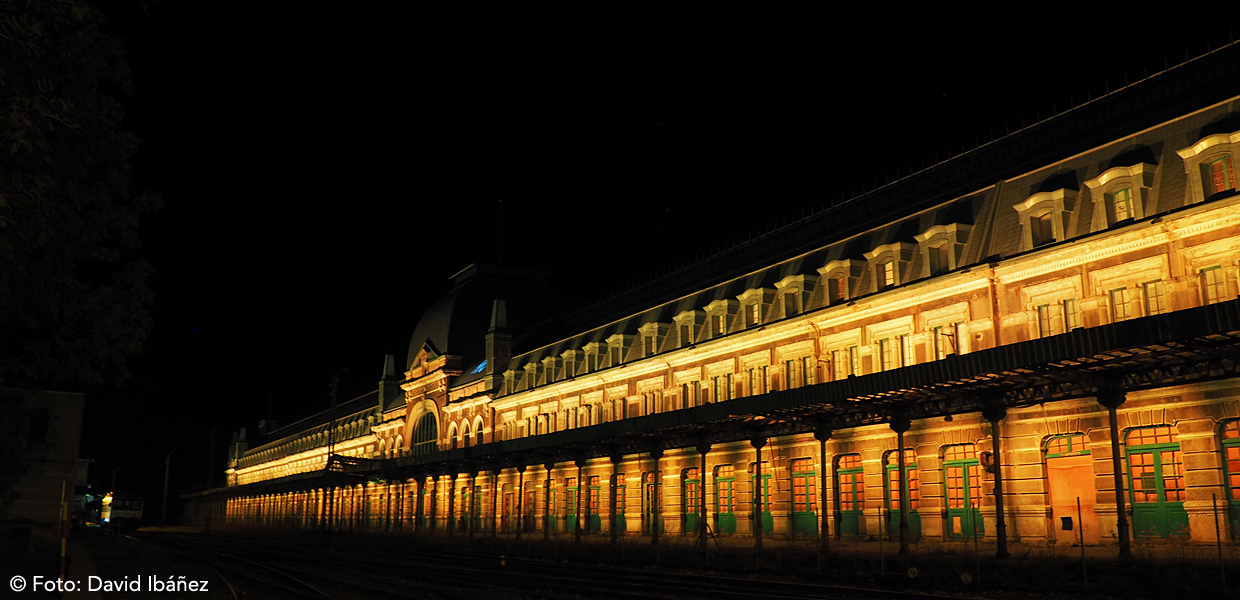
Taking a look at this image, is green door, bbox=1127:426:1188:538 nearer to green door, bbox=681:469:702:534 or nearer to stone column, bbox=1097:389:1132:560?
stone column, bbox=1097:389:1132:560

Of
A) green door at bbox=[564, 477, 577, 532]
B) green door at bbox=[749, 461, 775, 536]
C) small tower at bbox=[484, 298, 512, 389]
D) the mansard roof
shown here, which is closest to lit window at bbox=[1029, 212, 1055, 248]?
green door at bbox=[749, 461, 775, 536]

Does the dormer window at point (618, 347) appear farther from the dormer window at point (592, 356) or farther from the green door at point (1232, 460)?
the green door at point (1232, 460)

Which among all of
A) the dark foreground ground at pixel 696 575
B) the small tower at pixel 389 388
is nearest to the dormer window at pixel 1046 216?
the dark foreground ground at pixel 696 575

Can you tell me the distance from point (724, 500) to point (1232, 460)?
21401 millimetres

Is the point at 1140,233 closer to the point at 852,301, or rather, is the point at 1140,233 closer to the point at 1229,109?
the point at 1229,109

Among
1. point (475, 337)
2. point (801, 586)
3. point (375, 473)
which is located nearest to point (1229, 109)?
point (801, 586)

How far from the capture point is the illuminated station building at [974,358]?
22578mm

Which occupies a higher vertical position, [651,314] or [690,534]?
[651,314]

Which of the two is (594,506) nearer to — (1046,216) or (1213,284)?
(1046,216)

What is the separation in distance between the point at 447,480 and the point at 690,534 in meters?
37.7

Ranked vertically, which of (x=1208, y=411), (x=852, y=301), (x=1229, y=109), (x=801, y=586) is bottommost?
(x=801, y=586)

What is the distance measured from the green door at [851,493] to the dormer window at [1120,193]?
487 inches

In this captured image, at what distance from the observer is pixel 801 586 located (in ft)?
68.5

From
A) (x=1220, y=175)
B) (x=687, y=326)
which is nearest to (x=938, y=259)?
(x=1220, y=175)
